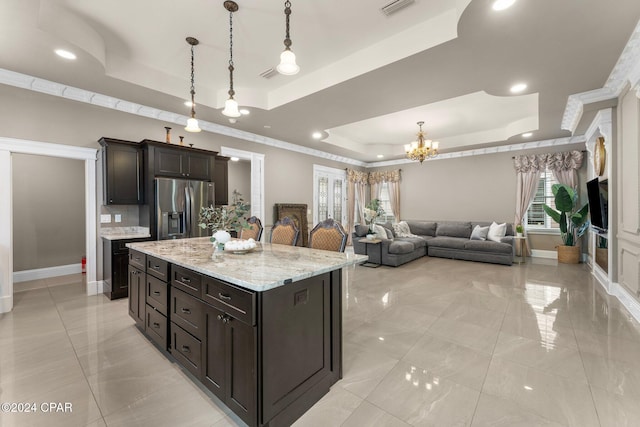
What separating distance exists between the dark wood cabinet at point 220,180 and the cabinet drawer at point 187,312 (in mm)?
3022

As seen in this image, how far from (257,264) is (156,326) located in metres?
1.26

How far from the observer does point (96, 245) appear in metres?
3.97

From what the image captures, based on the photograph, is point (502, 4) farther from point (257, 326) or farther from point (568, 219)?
point (568, 219)

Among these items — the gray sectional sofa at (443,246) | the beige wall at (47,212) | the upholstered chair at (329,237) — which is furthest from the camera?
the gray sectional sofa at (443,246)

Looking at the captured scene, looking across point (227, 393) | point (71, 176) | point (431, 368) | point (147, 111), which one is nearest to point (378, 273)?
point (431, 368)

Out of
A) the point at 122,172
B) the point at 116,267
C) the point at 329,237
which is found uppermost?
the point at 122,172

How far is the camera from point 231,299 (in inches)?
60.7

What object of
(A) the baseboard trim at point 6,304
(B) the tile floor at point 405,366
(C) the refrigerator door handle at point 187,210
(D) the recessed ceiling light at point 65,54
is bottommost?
(B) the tile floor at point 405,366

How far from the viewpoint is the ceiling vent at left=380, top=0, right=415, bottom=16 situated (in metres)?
2.44

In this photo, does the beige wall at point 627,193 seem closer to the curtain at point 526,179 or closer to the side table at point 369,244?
the curtain at point 526,179

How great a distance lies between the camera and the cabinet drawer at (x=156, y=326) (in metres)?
2.22

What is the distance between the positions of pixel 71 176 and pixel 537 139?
392 inches

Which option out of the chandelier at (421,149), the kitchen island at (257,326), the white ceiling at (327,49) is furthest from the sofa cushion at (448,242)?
the kitchen island at (257,326)

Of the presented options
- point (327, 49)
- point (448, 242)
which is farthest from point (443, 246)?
point (327, 49)
